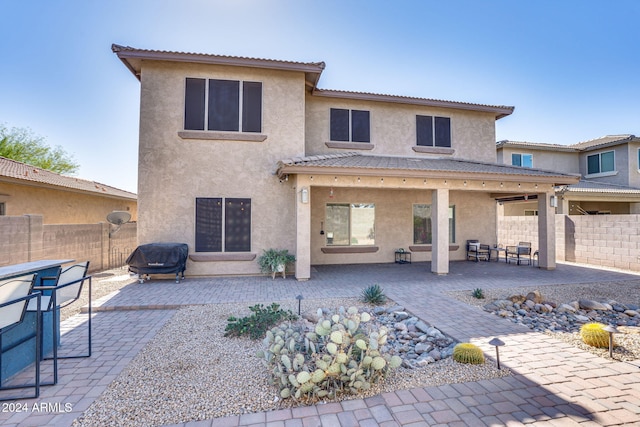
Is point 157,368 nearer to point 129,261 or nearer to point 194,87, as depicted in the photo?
point 129,261

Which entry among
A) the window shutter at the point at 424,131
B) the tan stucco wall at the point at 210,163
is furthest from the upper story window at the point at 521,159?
the tan stucco wall at the point at 210,163

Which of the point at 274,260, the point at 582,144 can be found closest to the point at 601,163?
the point at 582,144

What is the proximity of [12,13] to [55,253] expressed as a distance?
9.86m

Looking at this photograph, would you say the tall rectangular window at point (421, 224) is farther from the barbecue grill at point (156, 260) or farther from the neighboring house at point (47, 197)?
the neighboring house at point (47, 197)

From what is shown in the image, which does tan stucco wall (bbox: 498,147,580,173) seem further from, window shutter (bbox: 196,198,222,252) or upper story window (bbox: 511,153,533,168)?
window shutter (bbox: 196,198,222,252)

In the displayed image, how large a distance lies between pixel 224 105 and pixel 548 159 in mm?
21630

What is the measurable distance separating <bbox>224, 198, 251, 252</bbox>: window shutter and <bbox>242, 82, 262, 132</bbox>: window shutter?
104 inches

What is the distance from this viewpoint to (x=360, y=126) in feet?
39.4

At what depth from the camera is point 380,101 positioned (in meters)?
11.9

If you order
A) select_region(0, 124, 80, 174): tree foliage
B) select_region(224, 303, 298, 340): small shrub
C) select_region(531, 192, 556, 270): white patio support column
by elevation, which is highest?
select_region(0, 124, 80, 174): tree foliage

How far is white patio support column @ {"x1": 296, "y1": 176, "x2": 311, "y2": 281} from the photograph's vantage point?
9.05m

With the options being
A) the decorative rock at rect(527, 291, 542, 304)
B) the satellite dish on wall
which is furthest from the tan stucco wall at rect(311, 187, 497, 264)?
the satellite dish on wall

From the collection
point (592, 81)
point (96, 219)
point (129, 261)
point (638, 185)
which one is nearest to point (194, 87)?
point (129, 261)

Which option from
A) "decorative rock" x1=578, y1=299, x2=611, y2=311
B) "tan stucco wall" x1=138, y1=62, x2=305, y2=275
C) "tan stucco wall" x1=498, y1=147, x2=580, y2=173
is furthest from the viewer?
"tan stucco wall" x1=498, y1=147, x2=580, y2=173
